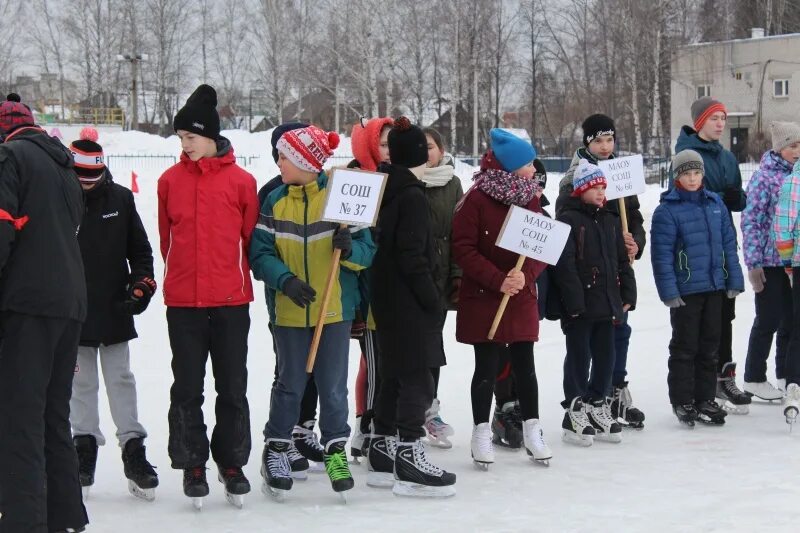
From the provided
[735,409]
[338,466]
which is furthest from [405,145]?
[735,409]

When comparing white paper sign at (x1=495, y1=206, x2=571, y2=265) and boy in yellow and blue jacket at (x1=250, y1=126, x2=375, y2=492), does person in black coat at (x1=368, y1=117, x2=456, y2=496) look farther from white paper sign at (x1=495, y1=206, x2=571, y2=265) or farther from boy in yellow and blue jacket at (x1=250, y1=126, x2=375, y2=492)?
white paper sign at (x1=495, y1=206, x2=571, y2=265)

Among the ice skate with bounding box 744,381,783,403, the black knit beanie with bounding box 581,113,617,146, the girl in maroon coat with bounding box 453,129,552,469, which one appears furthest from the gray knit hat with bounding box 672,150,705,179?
the ice skate with bounding box 744,381,783,403

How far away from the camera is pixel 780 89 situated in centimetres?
4503

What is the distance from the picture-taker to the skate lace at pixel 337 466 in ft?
16.2

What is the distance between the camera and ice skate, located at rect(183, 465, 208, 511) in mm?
4789

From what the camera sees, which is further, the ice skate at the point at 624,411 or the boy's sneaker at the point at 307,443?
the ice skate at the point at 624,411

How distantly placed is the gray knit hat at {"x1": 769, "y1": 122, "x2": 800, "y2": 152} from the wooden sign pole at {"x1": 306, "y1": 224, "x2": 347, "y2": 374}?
3.39 metres

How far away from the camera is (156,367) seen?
822cm

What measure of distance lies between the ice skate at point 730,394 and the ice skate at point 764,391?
0.59 ft

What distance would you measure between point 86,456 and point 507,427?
2298 millimetres

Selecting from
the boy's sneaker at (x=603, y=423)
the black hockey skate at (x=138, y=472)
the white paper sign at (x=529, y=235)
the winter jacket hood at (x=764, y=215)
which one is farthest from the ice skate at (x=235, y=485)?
the winter jacket hood at (x=764, y=215)

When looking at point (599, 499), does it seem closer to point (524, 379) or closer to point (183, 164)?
point (524, 379)

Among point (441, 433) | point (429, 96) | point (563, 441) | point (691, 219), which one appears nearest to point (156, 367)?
point (441, 433)

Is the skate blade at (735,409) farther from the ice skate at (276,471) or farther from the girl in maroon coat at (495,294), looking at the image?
the ice skate at (276,471)
